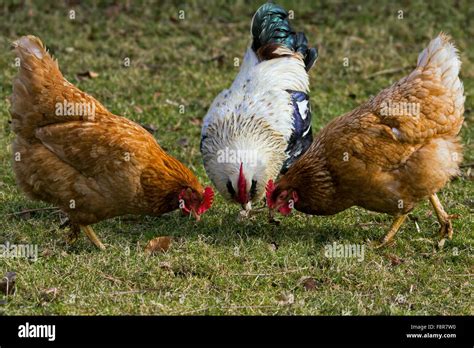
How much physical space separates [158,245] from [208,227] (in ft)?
2.29

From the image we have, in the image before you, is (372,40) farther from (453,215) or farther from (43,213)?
(43,213)

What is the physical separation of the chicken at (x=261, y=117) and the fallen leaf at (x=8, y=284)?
2108mm

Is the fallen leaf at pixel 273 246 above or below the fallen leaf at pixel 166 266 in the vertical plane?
above

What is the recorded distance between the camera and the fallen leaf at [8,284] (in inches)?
224

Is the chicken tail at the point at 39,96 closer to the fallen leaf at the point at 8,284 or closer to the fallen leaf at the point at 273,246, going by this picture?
the fallen leaf at the point at 8,284

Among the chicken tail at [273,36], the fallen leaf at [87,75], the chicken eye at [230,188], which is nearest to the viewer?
the chicken eye at [230,188]

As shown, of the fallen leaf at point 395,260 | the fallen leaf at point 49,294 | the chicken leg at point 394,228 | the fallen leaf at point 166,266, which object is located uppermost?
the chicken leg at point 394,228

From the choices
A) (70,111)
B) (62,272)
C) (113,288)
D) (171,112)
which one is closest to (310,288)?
(113,288)

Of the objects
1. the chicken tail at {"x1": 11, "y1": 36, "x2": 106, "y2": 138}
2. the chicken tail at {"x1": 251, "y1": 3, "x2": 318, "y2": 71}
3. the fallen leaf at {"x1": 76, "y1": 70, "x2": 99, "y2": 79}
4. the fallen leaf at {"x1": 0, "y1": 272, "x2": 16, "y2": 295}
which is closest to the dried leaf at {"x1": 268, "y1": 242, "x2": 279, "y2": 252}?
the chicken tail at {"x1": 11, "y1": 36, "x2": 106, "y2": 138}

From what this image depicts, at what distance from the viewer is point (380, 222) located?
746 centimetres

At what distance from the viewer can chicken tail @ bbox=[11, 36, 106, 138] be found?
21.4 feet

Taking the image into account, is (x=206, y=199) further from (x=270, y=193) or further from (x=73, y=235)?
(x=73, y=235)

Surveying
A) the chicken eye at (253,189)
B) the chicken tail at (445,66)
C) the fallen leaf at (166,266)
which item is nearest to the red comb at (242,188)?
the chicken eye at (253,189)

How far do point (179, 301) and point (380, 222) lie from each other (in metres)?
2.57
